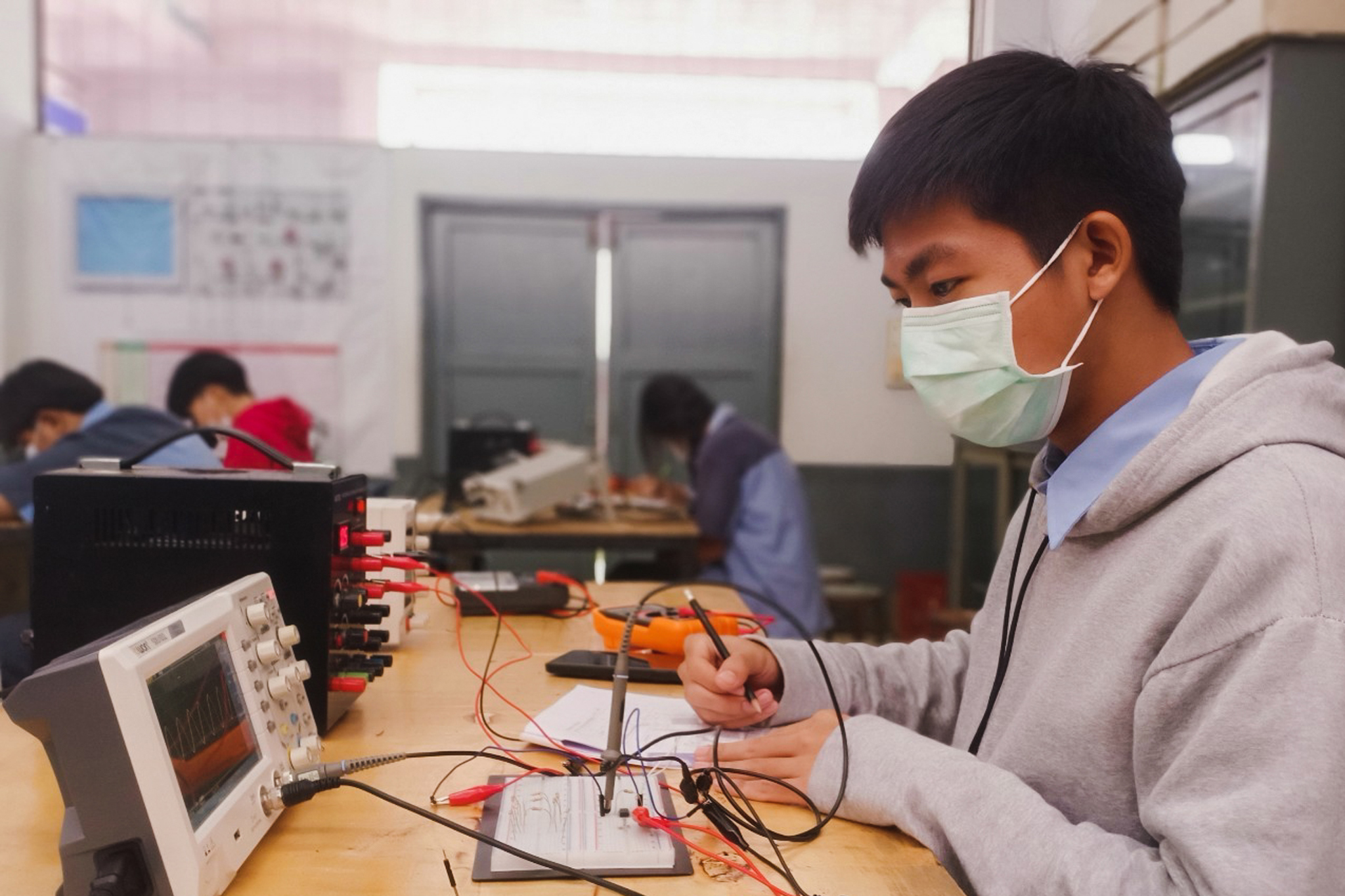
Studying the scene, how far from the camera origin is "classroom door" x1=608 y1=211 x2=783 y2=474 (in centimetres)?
409

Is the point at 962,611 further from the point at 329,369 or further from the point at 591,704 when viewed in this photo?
the point at 329,369

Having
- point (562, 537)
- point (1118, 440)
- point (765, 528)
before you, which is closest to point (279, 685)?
point (1118, 440)

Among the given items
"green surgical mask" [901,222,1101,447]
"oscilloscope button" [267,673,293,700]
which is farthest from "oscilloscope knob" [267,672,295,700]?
"green surgical mask" [901,222,1101,447]

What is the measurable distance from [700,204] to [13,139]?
9.29ft

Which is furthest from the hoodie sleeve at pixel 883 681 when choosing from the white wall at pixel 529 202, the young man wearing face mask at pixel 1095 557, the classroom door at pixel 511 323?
the classroom door at pixel 511 323

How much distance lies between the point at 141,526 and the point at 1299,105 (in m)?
2.42

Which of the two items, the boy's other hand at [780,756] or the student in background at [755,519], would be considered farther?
the student in background at [755,519]

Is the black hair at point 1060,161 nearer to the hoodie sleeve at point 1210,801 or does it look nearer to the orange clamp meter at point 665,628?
the hoodie sleeve at point 1210,801

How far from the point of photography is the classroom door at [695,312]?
409 cm

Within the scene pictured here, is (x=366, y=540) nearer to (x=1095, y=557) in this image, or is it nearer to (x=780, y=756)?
(x=780, y=756)

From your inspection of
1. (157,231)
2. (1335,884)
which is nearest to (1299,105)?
(1335,884)

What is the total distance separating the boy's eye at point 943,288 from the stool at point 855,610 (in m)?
2.77

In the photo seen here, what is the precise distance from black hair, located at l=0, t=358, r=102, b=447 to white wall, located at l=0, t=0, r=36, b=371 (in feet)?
3.96

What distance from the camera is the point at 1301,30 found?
6.60 feet
